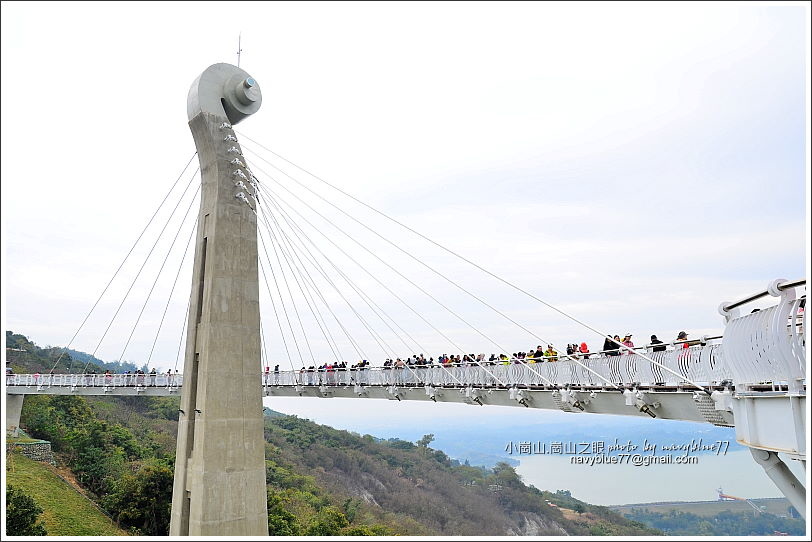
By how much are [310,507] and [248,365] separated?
2157cm

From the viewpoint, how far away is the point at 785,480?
4676 mm

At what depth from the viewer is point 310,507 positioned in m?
31.0

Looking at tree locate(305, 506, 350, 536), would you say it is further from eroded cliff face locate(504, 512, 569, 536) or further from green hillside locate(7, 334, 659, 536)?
eroded cliff face locate(504, 512, 569, 536)

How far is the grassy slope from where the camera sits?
19953 mm

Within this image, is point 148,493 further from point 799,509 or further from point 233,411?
point 799,509

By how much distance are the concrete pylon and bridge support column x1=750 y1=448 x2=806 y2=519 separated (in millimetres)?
9767

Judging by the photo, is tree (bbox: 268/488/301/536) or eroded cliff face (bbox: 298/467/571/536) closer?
tree (bbox: 268/488/301/536)

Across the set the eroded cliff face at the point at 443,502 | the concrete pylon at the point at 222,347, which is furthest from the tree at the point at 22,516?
the eroded cliff face at the point at 443,502

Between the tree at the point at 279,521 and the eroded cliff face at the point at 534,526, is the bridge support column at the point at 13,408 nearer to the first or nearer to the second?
the tree at the point at 279,521

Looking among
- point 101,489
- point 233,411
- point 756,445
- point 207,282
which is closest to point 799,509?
point 756,445

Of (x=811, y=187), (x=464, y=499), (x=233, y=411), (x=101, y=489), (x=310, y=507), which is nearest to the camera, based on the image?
(x=811, y=187)

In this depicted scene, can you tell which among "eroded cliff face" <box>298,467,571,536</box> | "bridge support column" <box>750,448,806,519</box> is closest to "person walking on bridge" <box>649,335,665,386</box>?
"bridge support column" <box>750,448,806,519</box>

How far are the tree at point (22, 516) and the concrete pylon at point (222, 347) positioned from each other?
8564 mm

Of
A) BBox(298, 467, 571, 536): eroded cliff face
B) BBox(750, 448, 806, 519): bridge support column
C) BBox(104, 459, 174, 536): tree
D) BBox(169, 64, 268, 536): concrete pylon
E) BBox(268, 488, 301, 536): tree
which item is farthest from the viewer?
BBox(298, 467, 571, 536): eroded cliff face
